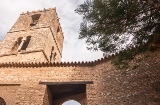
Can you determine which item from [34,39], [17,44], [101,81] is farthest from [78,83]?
[17,44]

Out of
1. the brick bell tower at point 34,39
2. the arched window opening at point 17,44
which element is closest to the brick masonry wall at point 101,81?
the brick bell tower at point 34,39

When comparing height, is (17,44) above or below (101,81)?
above

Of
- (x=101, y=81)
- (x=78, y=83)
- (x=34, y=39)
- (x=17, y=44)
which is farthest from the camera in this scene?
(x=17, y=44)

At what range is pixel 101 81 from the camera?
9.67 metres

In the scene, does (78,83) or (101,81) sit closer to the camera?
(101,81)

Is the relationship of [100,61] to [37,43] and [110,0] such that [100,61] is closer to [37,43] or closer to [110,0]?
[110,0]

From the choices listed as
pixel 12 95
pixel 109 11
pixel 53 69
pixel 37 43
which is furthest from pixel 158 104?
pixel 37 43

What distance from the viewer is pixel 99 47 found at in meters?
6.54

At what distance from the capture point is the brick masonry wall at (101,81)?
828 centimetres

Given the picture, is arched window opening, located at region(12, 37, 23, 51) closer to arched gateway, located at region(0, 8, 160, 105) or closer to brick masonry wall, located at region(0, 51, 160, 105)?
arched gateway, located at region(0, 8, 160, 105)

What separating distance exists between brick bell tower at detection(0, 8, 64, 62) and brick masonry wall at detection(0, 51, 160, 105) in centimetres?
446

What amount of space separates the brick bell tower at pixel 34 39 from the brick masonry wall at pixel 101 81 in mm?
4462

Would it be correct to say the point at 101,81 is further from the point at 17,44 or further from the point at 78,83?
the point at 17,44

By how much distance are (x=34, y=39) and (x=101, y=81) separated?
9.06 m
